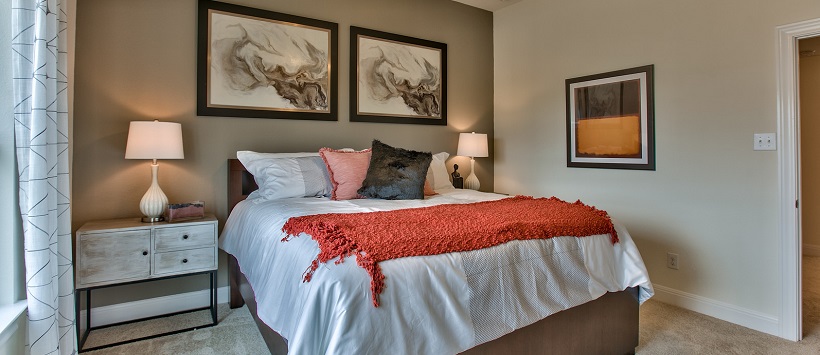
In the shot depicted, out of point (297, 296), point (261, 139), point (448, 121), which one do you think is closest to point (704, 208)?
point (448, 121)

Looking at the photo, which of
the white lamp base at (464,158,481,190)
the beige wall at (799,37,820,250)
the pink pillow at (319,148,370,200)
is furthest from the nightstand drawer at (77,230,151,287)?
the beige wall at (799,37,820,250)

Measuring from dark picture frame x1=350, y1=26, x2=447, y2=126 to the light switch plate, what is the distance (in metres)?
2.42

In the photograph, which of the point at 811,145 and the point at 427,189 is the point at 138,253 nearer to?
the point at 427,189

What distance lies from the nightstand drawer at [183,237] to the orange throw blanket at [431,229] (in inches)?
40.3

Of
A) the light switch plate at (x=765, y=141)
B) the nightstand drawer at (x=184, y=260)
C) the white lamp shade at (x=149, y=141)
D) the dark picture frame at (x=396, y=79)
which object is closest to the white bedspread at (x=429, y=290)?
the nightstand drawer at (x=184, y=260)

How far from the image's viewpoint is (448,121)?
4133mm

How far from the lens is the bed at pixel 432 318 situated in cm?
122

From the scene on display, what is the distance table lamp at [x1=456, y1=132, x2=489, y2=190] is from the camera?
12.9 ft

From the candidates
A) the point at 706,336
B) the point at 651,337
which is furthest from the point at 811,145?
the point at 651,337

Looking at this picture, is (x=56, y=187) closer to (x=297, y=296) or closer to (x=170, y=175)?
(x=297, y=296)

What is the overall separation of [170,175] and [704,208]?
3711 mm

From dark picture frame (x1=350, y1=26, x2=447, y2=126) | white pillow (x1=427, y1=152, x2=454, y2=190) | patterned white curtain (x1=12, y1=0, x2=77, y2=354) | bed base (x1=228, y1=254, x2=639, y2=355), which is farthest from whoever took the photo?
dark picture frame (x1=350, y1=26, x2=447, y2=126)

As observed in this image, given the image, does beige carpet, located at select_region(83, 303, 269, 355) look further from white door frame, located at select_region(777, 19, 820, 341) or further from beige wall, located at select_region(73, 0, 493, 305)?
white door frame, located at select_region(777, 19, 820, 341)

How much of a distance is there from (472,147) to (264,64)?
1.99 meters
